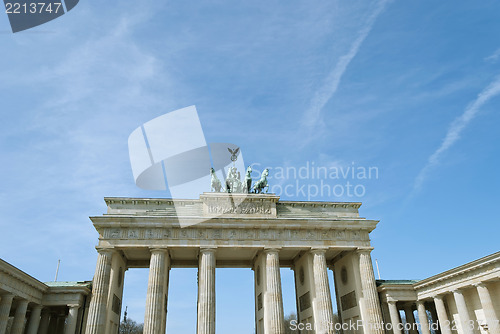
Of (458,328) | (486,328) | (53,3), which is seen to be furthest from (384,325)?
(53,3)

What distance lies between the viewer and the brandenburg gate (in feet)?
105

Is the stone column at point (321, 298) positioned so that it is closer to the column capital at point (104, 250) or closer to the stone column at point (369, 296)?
the stone column at point (369, 296)

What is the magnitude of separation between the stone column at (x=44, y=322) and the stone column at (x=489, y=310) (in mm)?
36606

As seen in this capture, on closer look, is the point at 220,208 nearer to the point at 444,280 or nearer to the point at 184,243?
the point at 184,243

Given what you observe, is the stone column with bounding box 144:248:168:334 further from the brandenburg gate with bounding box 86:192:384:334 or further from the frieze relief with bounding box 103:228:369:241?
the frieze relief with bounding box 103:228:369:241

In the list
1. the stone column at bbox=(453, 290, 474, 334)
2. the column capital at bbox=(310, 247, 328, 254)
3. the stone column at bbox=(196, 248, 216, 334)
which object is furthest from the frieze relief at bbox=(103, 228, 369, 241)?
the stone column at bbox=(453, 290, 474, 334)

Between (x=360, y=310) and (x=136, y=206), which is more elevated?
(x=136, y=206)

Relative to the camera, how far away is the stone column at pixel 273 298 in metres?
32.0

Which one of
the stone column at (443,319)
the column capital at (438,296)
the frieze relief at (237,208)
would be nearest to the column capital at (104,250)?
the frieze relief at (237,208)

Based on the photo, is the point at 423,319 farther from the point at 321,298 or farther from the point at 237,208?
the point at 237,208

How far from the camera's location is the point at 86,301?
32438 mm

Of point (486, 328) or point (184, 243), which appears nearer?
point (486, 328)

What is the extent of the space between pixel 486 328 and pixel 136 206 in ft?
103

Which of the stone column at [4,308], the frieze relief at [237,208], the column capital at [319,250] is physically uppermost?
the frieze relief at [237,208]
